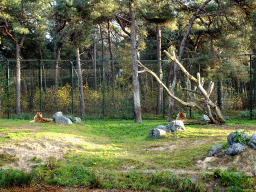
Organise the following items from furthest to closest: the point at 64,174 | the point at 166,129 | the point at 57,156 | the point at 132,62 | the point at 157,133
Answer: the point at 132,62 → the point at 166,129 → the point at 157,133 → the point at 57,156 → the point at 64,174

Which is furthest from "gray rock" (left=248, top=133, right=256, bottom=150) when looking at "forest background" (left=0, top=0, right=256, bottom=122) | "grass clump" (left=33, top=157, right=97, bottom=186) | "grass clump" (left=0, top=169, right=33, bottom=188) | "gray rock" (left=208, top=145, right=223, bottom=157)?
"forest background" (left=0, top=0, right=256, bottom=122)

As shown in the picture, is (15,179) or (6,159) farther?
(6,159)

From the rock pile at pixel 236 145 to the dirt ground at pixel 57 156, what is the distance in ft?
0.38

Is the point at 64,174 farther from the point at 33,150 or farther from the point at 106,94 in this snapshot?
the point at 106,94

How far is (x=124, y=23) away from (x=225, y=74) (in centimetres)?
661

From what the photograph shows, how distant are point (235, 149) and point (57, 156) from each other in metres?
3.90

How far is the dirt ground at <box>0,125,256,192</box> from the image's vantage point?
4828 millimetres

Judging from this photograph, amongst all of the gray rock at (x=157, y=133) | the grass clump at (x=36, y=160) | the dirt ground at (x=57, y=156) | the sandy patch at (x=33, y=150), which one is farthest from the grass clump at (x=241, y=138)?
the grass clump at (x=36, y=160)

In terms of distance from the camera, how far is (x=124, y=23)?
1579cm

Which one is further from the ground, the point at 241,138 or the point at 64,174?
the point at 241,138

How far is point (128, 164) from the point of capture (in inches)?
221

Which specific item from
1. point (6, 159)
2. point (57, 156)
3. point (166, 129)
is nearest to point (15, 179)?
point (6, 159)

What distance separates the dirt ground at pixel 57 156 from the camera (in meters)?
4.83

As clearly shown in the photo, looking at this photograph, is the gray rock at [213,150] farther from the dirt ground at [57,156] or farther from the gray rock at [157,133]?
the gray rock at [157,133]
